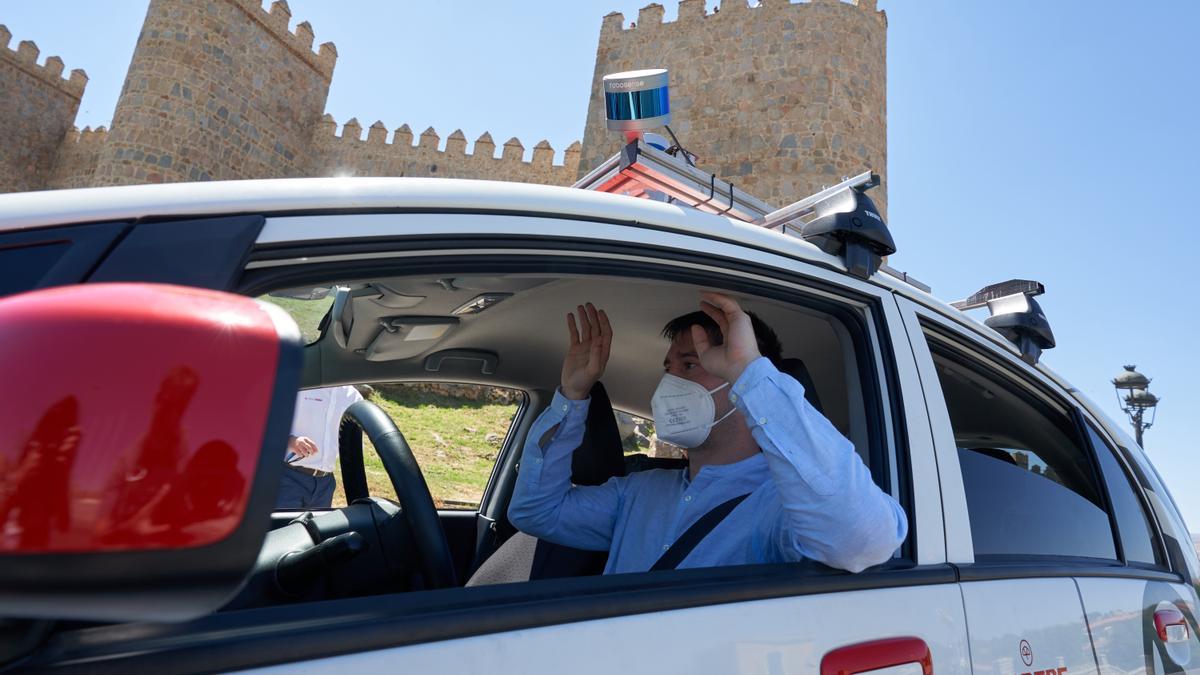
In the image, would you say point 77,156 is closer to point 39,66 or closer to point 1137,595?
point 39,66

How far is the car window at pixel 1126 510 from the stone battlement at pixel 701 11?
17327mm

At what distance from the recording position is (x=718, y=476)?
184 cm

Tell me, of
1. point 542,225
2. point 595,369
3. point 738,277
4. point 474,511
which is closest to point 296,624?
point 542,225

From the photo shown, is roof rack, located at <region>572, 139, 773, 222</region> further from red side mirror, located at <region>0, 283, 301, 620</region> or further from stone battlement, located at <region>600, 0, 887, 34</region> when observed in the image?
stone battlement, located at <region>600, 0, 887, 34</region>

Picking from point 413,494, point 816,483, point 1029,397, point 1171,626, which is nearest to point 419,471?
point 413,494

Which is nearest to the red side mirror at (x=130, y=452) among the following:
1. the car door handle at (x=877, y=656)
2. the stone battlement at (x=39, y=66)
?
the car door handle at (x=877, y=656)

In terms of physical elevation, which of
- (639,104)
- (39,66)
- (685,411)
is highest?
(39,66)

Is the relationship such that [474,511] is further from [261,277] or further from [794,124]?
[794,124]

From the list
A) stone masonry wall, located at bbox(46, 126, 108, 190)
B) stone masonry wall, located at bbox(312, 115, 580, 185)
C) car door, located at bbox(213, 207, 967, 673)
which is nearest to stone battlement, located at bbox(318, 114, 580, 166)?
stone masonry wall, located at bbox(312, 115, 580, 185)

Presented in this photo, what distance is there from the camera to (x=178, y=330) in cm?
54

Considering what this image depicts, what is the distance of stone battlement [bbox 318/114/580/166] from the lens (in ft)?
69.8

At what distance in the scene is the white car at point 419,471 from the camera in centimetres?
52

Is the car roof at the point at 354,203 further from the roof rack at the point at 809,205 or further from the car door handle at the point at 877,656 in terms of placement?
the car door handle at the point at 877,656

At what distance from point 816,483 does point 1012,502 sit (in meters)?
0.82
